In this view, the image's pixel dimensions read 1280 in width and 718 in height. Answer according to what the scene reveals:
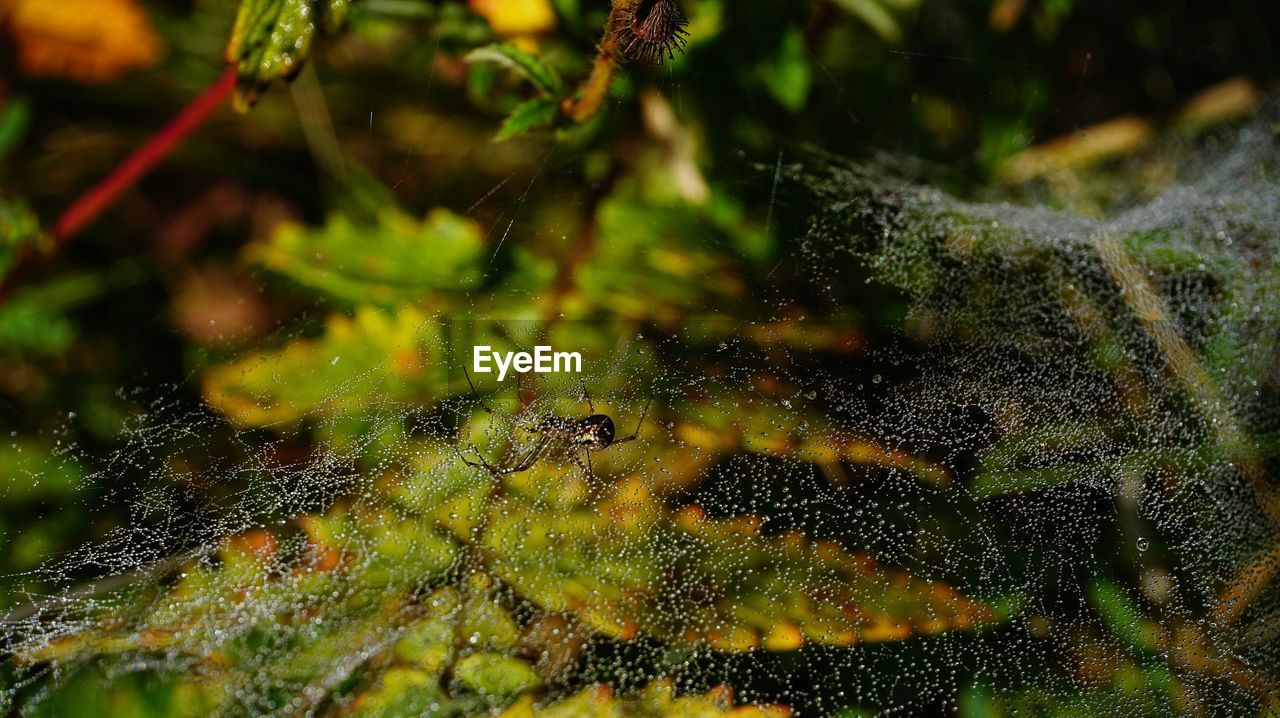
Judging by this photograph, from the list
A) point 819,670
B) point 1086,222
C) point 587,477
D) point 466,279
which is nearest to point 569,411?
point 587,477

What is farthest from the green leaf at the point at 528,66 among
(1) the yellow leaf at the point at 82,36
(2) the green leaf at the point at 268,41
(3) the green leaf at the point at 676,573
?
(1) the yellow leaf at the point at 82,36

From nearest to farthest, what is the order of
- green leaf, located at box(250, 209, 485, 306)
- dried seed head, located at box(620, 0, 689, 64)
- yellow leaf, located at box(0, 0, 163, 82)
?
dried seed head, located at box(620, 0, 689, 64) < green leaf, located at box(250, 209, 485, 306) < yellow leaf, located at box(0, 0, 163, 82)

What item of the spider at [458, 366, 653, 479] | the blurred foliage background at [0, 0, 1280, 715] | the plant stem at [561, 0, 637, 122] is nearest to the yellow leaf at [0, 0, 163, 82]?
the blurred foliage background at [0, 0, 1280, 715]

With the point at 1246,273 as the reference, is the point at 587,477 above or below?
below

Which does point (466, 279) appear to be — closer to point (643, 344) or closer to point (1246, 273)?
point (643, 344)

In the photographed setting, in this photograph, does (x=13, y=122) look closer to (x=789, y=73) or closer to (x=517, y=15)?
(x=517, y=15)

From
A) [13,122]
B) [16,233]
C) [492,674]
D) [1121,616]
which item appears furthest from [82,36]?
[1121,616]

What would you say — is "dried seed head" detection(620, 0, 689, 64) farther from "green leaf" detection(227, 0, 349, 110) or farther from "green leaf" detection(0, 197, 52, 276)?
"green leaf" detection(0, 197, 52, 276)
